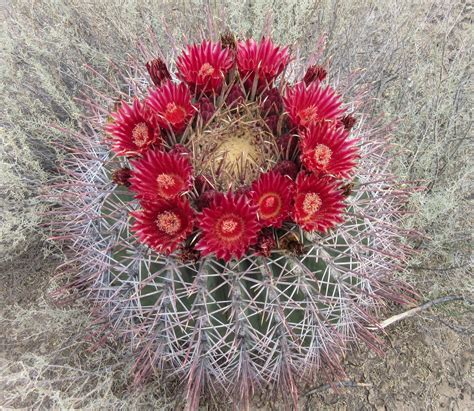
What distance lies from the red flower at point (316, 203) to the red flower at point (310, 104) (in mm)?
199

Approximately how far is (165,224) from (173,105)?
42cm

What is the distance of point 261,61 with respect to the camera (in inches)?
65.6

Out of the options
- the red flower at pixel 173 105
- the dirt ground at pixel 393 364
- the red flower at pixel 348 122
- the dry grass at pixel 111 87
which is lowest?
the dirt ground at pixel 393 364

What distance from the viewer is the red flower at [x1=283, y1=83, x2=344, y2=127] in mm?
1530

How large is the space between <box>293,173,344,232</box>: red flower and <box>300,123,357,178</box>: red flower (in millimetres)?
38

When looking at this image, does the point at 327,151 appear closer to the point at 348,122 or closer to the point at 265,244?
the point at 348,122

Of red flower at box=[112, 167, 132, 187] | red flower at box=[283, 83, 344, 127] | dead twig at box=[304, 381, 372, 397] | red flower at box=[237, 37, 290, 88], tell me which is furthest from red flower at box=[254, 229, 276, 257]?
dead twig at box=[304, 381, 372, 397]

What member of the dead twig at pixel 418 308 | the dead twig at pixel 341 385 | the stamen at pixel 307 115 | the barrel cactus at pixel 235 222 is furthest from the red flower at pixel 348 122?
the dead twig at pixel 341 385

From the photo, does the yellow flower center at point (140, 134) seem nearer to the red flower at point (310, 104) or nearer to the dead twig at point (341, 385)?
the red flower at point (310, 104)

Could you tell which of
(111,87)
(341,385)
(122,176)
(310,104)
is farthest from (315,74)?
(111,87)

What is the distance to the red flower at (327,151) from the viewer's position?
1.44 metres

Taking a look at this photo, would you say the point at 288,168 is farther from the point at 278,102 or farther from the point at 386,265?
the point at 386,265

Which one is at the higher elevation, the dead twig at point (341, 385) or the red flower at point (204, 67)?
the red flower at point (204, 67)

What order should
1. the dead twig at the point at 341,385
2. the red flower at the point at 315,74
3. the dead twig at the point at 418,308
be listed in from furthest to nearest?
the dead twig at the point at 418,308, the dead twig at the point at 341,385, the red flower at the point at 315,74
